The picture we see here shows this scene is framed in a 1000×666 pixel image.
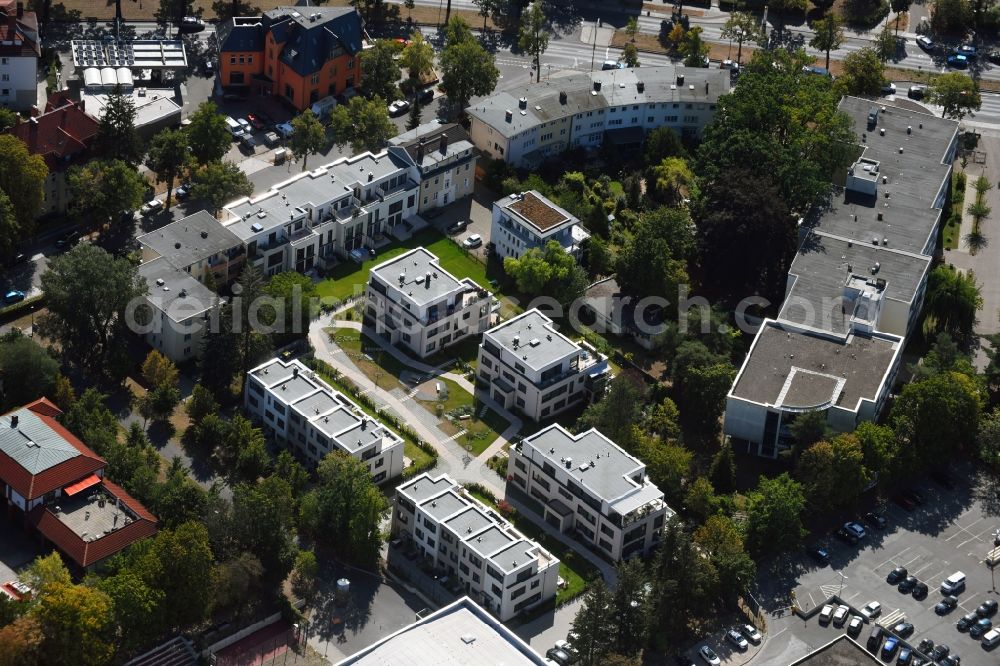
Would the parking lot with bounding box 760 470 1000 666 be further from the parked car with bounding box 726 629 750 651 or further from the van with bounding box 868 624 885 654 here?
the parked car with bounding box 726 629 750 651

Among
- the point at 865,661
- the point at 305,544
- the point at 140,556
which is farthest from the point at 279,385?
the point at 865,661

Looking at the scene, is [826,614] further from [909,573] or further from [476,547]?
[476,547]

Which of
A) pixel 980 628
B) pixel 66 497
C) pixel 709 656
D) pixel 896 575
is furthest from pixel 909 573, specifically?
pixel 66 497

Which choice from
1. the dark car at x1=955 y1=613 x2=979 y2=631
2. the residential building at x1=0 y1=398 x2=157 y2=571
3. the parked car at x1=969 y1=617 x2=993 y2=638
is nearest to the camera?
the residential building at x1=0 y1=398 x2=157 y2=571

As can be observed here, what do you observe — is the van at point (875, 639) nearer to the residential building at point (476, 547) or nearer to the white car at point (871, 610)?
the white car at point (871, 610)

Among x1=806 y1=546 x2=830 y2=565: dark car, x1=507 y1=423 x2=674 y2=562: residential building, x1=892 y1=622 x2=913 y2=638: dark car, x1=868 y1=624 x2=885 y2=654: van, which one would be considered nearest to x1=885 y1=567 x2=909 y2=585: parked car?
x1=892 y1=622 x2=913 y2=638: dark car

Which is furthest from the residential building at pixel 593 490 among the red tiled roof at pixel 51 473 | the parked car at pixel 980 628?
the red tiled roof at pixel 51 473

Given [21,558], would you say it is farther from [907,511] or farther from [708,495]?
[907,511]
